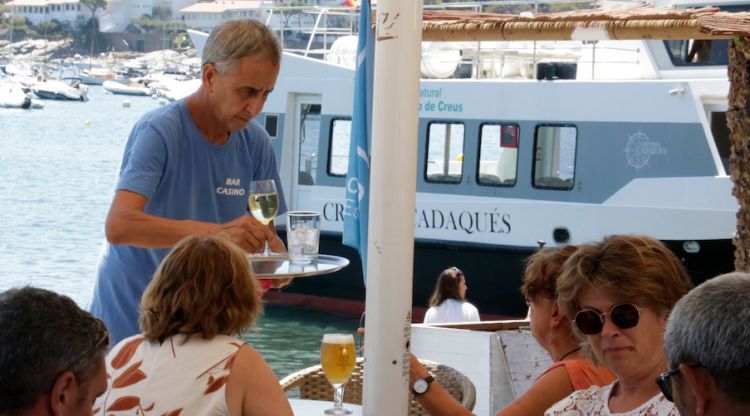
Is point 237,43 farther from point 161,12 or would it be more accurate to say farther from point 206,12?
point 161,12

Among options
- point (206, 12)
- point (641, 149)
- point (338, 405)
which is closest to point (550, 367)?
point (338, 405)

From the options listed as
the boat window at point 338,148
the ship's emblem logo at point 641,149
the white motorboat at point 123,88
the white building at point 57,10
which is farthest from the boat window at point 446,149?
the white motorboat at point 123,88

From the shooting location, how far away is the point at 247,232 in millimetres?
3193

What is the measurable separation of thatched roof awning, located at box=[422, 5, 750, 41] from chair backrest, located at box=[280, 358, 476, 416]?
2.55m

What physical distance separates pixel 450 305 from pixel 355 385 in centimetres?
Result: 480

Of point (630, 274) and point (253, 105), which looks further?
point (253, 105)

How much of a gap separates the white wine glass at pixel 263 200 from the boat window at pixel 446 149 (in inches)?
423

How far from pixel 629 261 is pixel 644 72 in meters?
11.4

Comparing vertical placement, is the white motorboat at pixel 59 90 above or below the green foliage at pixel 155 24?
below

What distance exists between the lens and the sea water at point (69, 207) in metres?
15.6

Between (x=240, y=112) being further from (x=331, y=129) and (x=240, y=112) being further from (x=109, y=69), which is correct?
(x=109, y=69)

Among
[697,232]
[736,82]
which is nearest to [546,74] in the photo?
[697,232]

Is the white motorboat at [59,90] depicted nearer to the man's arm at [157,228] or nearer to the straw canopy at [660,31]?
the straw canopy at [660,31]

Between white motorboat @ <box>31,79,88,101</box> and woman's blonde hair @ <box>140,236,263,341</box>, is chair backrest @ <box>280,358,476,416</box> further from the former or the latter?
white motorboat @ <box>31,79,88,101</box>
